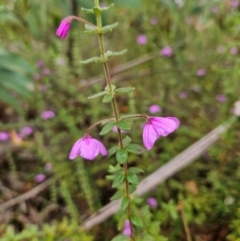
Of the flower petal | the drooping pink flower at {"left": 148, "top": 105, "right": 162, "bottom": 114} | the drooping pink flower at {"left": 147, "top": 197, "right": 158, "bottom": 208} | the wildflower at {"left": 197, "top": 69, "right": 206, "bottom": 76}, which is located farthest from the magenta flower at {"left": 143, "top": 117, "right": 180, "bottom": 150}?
the wildflower at {"left": 197, "top": 69, "right": 206, "bottom": 76}

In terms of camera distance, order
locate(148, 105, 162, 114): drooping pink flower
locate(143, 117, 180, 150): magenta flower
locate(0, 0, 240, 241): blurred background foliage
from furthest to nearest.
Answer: locate(148, 105, 162, 114): drooping pink flower, locate(0, 0, 240, 241): blurred background foliage, locate(143, 117, 180, 150): magenta flower

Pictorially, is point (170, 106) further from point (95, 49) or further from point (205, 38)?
point (95, 49)

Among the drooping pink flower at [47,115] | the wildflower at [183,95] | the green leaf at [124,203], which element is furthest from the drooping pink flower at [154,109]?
the green leaf at [124,203]

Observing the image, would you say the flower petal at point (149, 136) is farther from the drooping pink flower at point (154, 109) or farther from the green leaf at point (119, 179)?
the drooping pink flower at point (154, 109)

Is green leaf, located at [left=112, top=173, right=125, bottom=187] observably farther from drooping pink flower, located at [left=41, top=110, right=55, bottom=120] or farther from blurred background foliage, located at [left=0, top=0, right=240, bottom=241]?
drooping pink flower, located at [left=41, top=110, right=55, bottom=120]

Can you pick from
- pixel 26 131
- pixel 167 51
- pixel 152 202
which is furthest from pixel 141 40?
pixel 152 202
